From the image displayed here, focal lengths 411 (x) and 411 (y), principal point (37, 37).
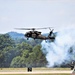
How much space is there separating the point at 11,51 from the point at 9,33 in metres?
12.1

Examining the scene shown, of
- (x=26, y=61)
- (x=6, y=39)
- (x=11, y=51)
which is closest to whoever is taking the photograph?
(x=26, y=61)

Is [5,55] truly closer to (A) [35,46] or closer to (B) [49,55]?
(A) [35,46]

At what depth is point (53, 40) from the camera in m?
112

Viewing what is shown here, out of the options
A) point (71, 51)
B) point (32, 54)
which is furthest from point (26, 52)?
point (71, 51)

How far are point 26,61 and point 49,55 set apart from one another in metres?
9.81

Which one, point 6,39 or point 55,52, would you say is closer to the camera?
point 55,52

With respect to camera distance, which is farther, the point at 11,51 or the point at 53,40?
the point at 11,51

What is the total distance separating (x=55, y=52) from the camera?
112 meters

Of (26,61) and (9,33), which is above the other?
(9,33)

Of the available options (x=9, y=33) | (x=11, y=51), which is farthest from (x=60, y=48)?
(x=9, y=33)

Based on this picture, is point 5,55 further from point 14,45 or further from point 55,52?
point 55,52

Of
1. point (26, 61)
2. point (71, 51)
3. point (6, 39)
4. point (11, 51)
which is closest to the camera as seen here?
point (71, 51)

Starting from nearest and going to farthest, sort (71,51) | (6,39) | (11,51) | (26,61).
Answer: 1. (71,51)
2. (26,61)
3. (11,51)
4. (6,39)

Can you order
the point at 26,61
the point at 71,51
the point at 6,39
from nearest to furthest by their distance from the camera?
the point at 71,51 < the point at 26,61 < the point at 6,39
